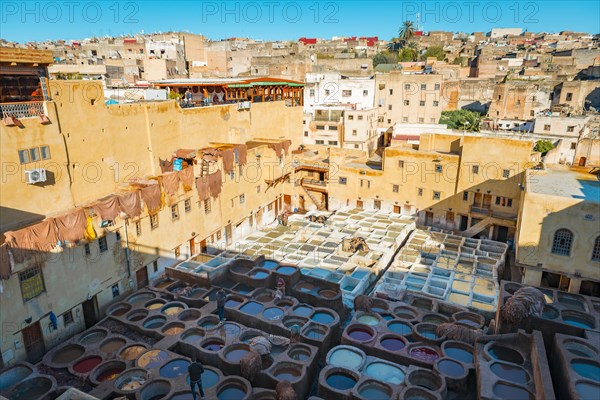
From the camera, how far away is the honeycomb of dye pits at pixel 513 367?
1220 centimetres

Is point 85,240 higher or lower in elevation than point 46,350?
higher

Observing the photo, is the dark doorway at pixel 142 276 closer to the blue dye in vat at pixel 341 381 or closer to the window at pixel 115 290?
the window at pixel 115 290

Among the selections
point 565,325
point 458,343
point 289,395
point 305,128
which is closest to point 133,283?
point 289,395

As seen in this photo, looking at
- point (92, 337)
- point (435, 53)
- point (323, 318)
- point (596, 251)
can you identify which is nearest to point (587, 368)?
point (323, 318)

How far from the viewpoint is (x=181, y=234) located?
24.0 m

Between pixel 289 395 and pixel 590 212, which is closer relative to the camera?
pixel 289 395

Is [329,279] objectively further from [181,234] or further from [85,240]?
[85,240]

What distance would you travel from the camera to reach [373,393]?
46.0 feet

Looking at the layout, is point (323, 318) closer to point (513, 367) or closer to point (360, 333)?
point (360, 333)

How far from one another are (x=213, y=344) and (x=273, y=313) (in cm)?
316

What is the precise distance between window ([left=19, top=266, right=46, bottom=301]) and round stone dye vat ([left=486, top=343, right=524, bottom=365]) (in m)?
16.8

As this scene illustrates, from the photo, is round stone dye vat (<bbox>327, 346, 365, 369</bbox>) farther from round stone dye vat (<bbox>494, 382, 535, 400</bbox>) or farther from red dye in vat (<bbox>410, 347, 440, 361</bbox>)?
round stone dye vat (<bbox>494, 382, 535, 400</bbox>)

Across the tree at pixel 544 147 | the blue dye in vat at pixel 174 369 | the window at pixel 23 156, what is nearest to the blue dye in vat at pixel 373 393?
the blue dye in vat at pixel 174 369

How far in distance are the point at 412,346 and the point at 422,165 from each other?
18.4 meters
